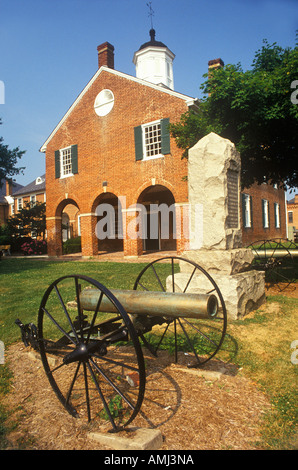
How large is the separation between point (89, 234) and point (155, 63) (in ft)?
56.4

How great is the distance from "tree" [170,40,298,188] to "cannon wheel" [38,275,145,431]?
658 centimetres

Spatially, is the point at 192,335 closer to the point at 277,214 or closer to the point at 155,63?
the point at 277,214

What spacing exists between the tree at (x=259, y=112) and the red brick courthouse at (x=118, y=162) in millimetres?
4693

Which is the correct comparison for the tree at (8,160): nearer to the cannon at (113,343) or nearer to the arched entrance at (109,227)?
the arched entrance at (109,227)

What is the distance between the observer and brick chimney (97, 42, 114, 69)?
19.0 metres

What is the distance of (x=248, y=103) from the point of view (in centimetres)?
817

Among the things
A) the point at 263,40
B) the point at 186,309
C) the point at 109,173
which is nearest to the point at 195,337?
the point at 186,309

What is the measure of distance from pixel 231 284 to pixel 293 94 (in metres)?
5.04

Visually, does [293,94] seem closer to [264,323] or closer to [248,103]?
[248,103]

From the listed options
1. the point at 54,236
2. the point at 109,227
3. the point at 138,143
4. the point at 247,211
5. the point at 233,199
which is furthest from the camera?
the point at 109,227

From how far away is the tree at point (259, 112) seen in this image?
312 inches

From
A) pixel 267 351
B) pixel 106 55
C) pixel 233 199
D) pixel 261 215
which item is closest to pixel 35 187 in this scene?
pixel 106 55

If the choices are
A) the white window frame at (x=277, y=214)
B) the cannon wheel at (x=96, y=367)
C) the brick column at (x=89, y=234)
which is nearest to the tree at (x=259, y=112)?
the cannon wheel at (x=96, y=367)

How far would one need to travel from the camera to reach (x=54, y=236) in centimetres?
2003
